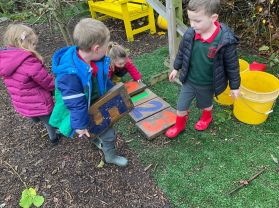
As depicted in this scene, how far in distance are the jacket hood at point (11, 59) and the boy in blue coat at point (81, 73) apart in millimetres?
543

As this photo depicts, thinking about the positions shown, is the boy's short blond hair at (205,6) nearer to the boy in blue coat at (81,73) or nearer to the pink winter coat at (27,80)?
→ the boy in blue coat at (81,73)

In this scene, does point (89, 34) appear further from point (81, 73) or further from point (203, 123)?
point (203, 123)

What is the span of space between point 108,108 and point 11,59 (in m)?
1.00

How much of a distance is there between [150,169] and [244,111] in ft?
3.95

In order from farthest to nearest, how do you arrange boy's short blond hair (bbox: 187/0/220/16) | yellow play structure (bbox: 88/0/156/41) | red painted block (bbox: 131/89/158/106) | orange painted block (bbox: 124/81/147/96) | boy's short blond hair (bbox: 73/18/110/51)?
yellow play structure (bbox: 88/0/156/41)
orange painted block (bbox: 124/81/147/96)
red painted block (bbox: 131/89/158/106)
boy's short blond hair (bbox: 187/0/220/16)
boy's short blond hair (bbox: 73/18/110/51)

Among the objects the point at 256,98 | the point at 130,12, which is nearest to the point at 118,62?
the point at 256,98

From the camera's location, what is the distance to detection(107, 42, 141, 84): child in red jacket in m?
3.36

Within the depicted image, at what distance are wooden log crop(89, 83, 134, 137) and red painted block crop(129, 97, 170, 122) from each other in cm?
80

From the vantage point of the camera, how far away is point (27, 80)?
261 centimetres

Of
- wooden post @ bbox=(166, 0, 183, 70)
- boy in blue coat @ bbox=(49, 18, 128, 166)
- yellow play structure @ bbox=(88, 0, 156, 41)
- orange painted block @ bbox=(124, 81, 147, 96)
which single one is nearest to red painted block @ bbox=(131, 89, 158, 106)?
orange painted block @ bbox=(124, 81, 147, 96)

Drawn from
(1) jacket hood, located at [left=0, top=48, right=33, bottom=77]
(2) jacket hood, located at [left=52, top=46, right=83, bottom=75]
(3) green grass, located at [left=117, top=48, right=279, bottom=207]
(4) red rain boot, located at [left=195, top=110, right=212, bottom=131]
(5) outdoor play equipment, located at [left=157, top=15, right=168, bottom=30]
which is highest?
(2) jacket hood, located at [left=52, top=46, right=83, bottom=75]

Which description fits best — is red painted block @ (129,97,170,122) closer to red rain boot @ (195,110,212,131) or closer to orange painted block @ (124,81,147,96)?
orange painted block @ (124,81,147,96)

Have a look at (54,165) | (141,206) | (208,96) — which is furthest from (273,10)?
(54,165)

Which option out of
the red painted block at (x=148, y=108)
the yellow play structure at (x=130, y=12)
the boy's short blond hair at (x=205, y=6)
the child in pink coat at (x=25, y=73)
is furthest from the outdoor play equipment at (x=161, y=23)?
the boy's short blond hair at (x=205, y=6)
